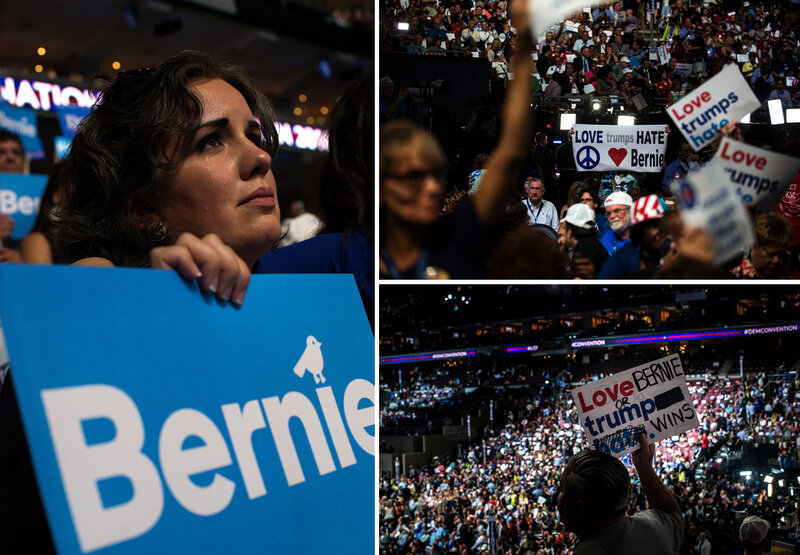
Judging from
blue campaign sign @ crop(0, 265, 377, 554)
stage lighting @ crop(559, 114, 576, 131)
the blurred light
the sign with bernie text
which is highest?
stage lighting @ crop(559, 114, 576, 131)

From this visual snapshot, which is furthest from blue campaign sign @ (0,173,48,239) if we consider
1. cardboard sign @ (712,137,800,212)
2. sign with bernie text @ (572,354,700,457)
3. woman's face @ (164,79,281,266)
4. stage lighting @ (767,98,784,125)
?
stage lighting @ (767,98,784,125)

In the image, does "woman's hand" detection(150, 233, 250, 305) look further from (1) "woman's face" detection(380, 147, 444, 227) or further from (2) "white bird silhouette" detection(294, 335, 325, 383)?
(1) "woman's face" detection(380, 147, 444, 227)

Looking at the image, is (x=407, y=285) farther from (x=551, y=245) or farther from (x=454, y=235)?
(x=551, y=245)

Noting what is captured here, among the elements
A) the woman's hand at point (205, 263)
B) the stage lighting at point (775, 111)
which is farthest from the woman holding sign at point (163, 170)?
the stage lighting at point (775, 111)

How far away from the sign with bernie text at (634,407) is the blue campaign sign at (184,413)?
0.80m

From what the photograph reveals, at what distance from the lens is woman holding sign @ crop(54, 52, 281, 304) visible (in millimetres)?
1611

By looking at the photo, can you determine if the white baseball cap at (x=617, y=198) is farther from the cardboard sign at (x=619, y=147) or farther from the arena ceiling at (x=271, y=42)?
the arena ceiling at (x=271, y=42)

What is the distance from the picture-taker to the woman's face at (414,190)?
2.00 metres

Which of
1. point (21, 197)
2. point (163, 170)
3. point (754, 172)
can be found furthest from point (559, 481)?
point (21, 197)

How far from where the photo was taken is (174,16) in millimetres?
7559

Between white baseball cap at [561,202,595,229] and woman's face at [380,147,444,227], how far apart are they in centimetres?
37

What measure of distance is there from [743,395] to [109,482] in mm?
1775

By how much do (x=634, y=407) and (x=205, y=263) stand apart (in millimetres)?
1412

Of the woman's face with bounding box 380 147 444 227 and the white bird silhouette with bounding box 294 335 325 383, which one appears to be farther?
the woman's face with bounding box 380 147 444 227
